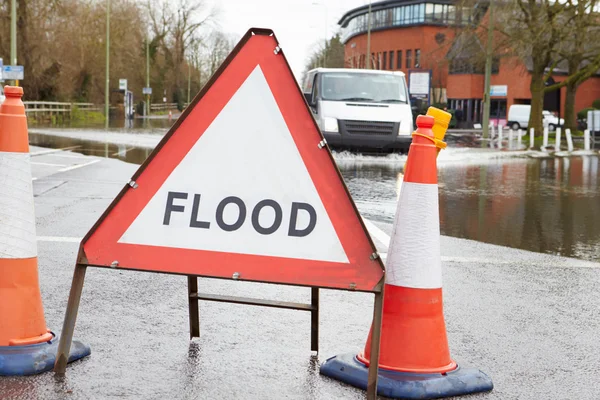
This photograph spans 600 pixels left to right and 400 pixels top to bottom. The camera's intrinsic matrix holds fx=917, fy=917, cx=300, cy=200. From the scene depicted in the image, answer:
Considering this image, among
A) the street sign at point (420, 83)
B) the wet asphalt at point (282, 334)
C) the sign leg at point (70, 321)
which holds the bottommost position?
the wet asphalt at point (282, 334)

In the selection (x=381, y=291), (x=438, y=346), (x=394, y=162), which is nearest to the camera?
(x=381, y=291)

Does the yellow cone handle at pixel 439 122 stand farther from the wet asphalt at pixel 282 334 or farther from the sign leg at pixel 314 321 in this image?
the wet asphalt at pixel 282 334

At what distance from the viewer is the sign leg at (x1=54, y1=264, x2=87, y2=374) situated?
4.06m

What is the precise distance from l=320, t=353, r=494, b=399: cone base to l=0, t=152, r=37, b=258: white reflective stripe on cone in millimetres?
1552

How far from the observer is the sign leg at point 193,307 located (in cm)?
479

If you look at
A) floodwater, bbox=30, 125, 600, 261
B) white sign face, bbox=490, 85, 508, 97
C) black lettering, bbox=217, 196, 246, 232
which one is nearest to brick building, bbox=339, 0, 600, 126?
white sign face, bbox=490, 85, 508, 97

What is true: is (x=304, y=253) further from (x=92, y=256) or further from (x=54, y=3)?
(x=54, y=3)

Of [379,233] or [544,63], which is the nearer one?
[379,233]

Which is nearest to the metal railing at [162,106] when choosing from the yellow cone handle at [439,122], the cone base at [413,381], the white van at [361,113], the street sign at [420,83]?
the street sign at [420,83]

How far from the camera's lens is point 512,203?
13453 millimetres

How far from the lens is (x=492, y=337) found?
5199 millimetres

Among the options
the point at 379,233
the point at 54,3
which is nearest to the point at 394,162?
the point at 379,233

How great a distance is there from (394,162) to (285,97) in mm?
18837

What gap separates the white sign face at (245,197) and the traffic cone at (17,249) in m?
Result: 0.62
